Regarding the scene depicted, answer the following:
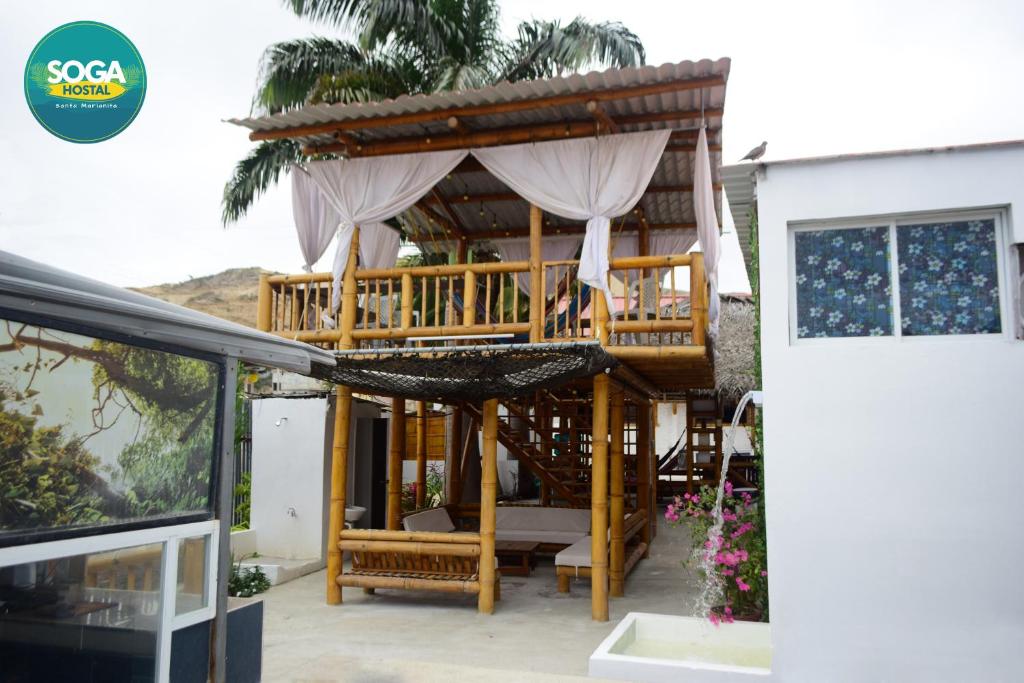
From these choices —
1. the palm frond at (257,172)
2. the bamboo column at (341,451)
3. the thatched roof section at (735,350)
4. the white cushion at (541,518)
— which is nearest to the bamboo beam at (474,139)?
the bamboo column at (341,451)

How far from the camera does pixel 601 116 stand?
7.33 metres

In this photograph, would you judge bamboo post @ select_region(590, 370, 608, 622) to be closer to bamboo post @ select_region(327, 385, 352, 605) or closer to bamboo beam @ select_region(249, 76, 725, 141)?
bamboo beam @ select_region(249, 76, 725, 141)

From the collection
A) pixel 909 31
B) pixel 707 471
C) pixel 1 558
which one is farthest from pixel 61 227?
pixel 1 558

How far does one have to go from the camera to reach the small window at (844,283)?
17.1 feet

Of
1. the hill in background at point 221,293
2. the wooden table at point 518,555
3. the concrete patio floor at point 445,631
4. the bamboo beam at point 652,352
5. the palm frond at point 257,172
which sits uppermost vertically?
the hill in background at point 221,293

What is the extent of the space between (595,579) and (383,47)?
10.3 m

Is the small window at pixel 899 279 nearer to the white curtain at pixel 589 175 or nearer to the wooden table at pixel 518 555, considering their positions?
the white curtain at pixel 589 175

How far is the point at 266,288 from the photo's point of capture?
8.27 m

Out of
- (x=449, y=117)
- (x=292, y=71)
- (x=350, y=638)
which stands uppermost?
(x=292, y=71)

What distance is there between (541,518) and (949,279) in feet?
21.8

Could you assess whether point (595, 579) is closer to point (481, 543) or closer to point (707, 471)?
point (481, 543)

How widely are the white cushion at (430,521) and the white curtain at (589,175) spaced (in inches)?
144

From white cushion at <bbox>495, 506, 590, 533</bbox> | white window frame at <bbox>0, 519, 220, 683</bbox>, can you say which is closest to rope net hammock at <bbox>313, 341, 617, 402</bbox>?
white window frame at <bbox>0, 519, 220, 683</bbox>

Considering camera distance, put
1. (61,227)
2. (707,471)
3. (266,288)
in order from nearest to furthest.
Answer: (266,288) < (707,471) < (61,227)
